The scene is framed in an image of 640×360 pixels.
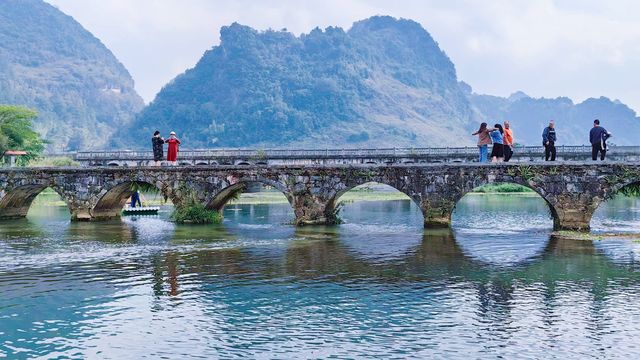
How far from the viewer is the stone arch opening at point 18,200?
4719 centimetres

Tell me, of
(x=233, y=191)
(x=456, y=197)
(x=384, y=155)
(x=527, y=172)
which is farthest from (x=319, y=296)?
(x=384, y=155)

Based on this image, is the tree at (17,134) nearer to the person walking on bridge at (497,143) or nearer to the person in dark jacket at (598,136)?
the person walking on bridge at (497,143)

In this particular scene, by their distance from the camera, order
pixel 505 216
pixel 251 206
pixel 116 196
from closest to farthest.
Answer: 1. pixel 116 196
2. pixel 505 216
3. pixel 251 206

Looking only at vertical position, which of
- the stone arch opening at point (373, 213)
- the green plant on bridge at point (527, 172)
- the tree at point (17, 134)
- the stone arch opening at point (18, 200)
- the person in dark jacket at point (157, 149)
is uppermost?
the tree at point (17, 134)

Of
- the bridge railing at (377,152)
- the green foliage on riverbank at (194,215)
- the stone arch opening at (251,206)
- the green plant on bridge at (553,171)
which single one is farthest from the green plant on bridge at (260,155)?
the green plant on bridge at (553,171)

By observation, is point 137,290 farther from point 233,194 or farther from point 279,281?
point 233,194

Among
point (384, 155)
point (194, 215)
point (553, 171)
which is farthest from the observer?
point (384, 155)

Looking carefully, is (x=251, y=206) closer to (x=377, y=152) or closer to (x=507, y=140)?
(x=377, y=152)

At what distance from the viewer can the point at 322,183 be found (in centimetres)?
4094

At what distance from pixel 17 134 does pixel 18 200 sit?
185 feet

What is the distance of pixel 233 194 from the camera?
4584cm

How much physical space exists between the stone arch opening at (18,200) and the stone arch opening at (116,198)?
217cm

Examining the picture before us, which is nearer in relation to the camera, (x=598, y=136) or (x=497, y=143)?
(x=598, y=136)

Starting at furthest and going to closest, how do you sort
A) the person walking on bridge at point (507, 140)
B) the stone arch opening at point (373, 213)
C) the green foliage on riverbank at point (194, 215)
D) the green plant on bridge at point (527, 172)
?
1. the green foliage on riverbank at point (194, 215)
2. the stone arch opening at point (373, 213)
3. the person walking on bridge at point (507, 140)
4. the green plant on bridge at point (527, 172)
